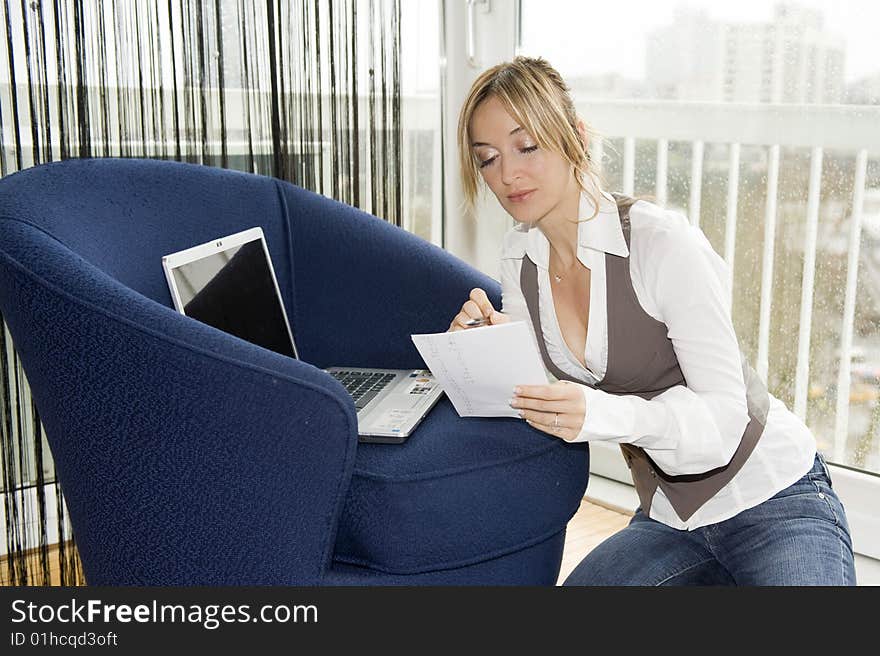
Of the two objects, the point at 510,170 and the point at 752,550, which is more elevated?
the point at 510,170

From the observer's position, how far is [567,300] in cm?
155

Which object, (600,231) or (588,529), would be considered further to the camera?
(588,529)

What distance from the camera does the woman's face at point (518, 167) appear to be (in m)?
1.47

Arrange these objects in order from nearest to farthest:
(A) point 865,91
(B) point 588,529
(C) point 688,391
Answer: (C) point 688,391
(A) point 865,91
(B) point 588,529

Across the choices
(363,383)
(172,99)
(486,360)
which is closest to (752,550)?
(486,360)

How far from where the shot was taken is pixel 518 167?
4.85 feet

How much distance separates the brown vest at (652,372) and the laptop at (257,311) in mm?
344

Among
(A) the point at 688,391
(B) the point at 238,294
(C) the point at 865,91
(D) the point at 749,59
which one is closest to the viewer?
(A) the point at 688,391

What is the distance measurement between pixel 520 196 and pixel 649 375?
34cm

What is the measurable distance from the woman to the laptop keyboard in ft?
0.81

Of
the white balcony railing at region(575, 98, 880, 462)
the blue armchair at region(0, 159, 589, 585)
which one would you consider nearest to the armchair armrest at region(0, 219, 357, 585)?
the blue armchair at region(0, 159, 589, 585)

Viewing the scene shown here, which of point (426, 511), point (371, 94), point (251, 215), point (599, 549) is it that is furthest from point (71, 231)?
point (371, 94)

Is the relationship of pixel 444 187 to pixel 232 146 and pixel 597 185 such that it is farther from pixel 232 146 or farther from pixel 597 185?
pixel 597 185

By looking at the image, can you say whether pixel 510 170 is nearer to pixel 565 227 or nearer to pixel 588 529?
pixel 565 227
